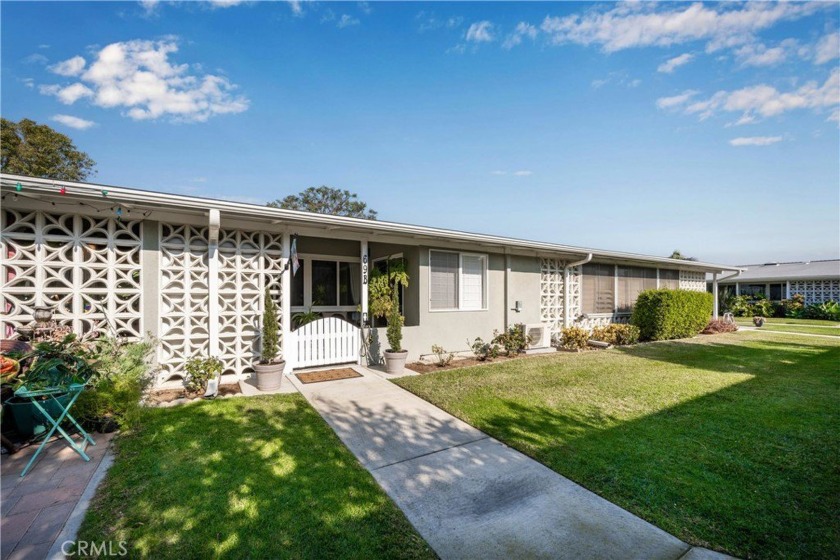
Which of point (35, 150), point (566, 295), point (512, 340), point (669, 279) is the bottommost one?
point (512, 340)

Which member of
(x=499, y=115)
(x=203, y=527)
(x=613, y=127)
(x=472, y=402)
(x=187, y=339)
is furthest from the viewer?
(x=499, y=115)

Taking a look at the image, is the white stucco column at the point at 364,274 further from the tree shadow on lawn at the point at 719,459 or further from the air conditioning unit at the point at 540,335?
the air conditioning unit at the point at 540,335

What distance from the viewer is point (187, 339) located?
591 centimetres

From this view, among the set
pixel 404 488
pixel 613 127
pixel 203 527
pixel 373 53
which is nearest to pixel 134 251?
pixel 203 527

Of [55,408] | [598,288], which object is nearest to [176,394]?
[55,408]

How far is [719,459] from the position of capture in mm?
3605

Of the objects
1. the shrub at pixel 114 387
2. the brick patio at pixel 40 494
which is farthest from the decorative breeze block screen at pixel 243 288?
the brick patio at pixel 40 494

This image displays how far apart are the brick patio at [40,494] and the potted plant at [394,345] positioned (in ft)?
14.0

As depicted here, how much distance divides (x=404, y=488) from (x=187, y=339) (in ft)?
15.6

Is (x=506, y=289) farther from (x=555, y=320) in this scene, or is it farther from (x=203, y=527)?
(x=203, y=527)

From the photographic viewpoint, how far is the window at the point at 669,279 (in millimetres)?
14492

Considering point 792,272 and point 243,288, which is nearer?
point 243,288

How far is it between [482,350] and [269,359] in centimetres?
484
